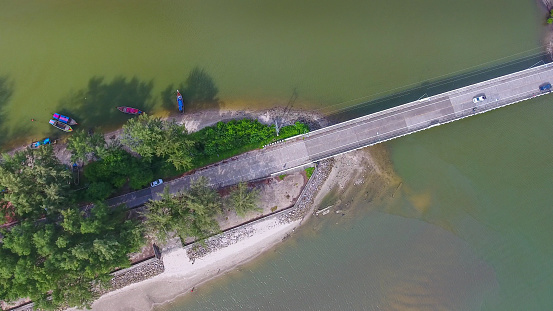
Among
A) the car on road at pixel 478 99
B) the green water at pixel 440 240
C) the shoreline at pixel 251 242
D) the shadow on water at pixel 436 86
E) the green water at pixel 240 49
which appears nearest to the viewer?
the shoreline at pixel 251 242

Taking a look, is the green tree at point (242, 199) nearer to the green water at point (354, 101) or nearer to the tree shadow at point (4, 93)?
the green water at point (354, 101)

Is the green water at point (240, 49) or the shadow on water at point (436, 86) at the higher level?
the green water at point (240, 49)

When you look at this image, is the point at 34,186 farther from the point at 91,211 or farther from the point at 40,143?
the point at 40,143

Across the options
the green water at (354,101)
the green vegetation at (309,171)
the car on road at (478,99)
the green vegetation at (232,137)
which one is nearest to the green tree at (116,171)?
the green vegetation at (232,137)

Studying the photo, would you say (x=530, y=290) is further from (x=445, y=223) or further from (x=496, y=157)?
(x=496, y=157)

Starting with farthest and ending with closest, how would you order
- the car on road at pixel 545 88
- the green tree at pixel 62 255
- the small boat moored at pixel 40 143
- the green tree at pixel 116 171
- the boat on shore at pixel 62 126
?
the car on road at pixel 545 88 → the boat on shore at pixel 62 126 → the small boat moored at pixel 40 143 → the green tree at pixel 116 171 → the green tree at pixel 62 255

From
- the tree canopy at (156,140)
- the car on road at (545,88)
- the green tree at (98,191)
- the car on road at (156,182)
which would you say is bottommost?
the car on road at (545,88)
